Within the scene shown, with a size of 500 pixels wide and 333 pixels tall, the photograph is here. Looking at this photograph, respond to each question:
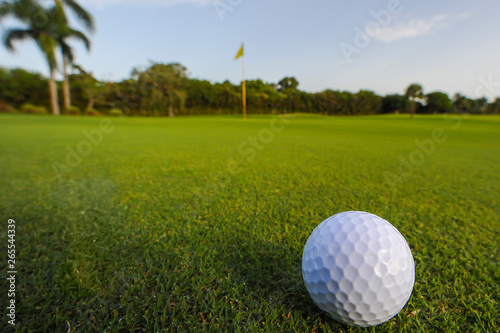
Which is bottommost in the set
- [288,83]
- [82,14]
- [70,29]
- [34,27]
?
[288,83]

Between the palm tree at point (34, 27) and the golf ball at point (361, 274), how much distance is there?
26749 millimetres

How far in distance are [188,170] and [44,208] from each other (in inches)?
58.4

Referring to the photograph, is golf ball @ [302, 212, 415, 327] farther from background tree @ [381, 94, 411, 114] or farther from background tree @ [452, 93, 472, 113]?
background tree @ [452, 93, 472, 113]

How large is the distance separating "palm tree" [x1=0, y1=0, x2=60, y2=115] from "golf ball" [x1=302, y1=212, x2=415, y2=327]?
87.8 ft

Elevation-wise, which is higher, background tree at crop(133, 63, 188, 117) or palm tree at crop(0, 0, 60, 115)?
palm tree at crop(0, 0, 60, 115)

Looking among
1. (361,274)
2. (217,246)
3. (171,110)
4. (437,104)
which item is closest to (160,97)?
(171,110)

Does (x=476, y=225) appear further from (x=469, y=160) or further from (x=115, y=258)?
(x=469, y=160)

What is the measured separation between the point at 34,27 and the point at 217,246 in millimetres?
28728

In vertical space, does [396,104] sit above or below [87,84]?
below

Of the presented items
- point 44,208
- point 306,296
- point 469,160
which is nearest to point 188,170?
point 44,208

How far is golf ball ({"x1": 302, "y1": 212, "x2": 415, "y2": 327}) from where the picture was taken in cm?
81

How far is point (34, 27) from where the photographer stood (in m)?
19.8

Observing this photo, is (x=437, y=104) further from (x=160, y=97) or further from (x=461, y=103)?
(x=160, y=97)

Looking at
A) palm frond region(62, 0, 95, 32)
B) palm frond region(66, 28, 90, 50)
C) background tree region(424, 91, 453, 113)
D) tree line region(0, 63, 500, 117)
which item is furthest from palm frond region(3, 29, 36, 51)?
background tree region(424, 91, 453, 113)
